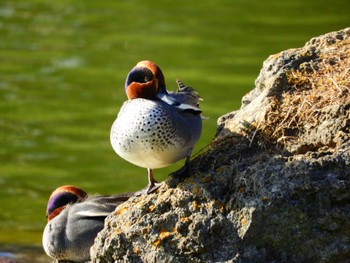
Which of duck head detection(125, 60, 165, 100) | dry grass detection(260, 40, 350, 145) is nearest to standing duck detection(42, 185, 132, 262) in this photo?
duck head detection(125, 60, 165, 100)

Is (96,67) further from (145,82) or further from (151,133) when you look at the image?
(151,133)

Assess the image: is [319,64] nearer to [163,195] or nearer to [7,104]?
[163,195]

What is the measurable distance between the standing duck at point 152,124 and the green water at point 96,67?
3835mm

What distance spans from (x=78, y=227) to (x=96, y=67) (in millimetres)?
8532

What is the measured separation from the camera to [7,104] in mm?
13625

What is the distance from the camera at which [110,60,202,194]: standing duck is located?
539 cm

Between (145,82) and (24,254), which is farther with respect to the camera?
(24,254)

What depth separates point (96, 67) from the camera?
49.8 feet

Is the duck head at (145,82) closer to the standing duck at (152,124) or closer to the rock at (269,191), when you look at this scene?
the standing duck at (152,124)

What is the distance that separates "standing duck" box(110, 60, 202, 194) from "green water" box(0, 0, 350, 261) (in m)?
3.84

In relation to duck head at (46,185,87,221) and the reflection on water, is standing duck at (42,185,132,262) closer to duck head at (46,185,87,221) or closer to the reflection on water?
duck head at (46,185,87,221)

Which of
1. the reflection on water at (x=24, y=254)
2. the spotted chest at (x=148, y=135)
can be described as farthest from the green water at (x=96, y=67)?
the spotted chest at (x=148, y=135)

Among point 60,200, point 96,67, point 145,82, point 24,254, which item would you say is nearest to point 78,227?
point 60,200

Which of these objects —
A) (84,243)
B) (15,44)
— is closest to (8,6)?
(15,44)
